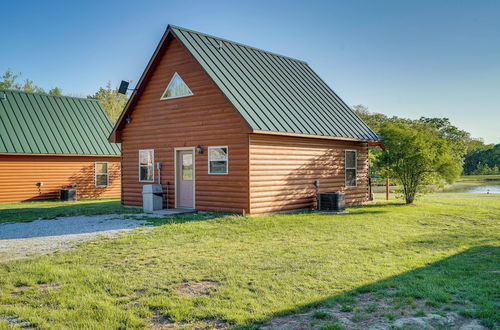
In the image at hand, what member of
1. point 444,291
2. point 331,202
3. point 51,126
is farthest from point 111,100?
point 444,291

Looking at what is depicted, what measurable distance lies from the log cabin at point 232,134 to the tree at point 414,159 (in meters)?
0.91

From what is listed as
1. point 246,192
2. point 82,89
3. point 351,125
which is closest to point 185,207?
point 246,192

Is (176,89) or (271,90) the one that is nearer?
(176,89)

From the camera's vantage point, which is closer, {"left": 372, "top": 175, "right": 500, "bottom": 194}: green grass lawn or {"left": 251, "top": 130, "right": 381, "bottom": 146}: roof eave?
{"left": 251, "top": 130, "right": 381, "bottom": 146}: roof eave

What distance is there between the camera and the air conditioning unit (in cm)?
1493

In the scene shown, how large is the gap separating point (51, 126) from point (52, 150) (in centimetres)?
193

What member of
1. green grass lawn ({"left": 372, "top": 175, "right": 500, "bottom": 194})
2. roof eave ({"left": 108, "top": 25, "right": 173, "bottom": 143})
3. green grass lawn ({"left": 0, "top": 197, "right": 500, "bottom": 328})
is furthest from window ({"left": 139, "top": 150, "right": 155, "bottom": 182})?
green grass lawn ({"left": 372, "top": 175, "right": 500, "bottom": 194})

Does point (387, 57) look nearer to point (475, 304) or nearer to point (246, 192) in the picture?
point (246, 192)

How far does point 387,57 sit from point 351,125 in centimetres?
820

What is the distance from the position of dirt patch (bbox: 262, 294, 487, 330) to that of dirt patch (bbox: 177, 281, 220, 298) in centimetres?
133

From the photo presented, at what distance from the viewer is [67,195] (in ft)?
70.8

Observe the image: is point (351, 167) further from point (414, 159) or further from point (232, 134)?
point (232, 134)

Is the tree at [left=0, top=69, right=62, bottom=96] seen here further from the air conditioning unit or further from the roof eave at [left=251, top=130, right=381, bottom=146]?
the air conditioning unit

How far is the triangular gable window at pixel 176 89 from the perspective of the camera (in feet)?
50.6
